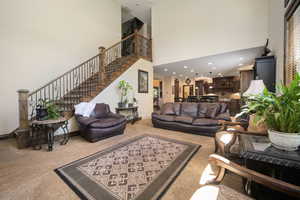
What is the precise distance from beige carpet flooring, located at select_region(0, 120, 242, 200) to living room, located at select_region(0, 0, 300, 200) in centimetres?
2

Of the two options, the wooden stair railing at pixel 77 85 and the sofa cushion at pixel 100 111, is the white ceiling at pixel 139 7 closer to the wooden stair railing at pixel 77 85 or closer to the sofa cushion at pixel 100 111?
the wooden stair railing at pixel 77 85

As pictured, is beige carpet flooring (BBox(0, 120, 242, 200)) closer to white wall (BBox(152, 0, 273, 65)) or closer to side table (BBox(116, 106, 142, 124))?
side table (BBox(116, 106, 142, 124))

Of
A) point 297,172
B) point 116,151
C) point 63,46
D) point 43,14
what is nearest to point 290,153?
point 297,172

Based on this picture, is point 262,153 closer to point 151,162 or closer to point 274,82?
point 151,162

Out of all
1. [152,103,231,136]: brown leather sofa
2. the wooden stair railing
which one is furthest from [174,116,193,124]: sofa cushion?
the wooden stair railing

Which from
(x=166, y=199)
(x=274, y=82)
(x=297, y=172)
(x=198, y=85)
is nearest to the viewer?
(x=297, y=172)

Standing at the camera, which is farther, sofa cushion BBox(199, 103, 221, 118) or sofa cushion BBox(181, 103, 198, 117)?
sofa cushion BBox(181, 103, 198, 117)

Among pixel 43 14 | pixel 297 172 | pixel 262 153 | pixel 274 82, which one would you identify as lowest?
pixel 297 172

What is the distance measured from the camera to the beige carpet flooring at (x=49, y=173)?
4.74 feet

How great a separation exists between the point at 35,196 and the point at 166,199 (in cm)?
152

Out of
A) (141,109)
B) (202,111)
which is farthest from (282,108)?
(141,109)

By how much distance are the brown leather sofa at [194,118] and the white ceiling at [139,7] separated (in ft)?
18.1

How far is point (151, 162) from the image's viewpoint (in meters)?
2.12

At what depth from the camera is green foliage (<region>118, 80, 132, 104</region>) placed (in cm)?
481
